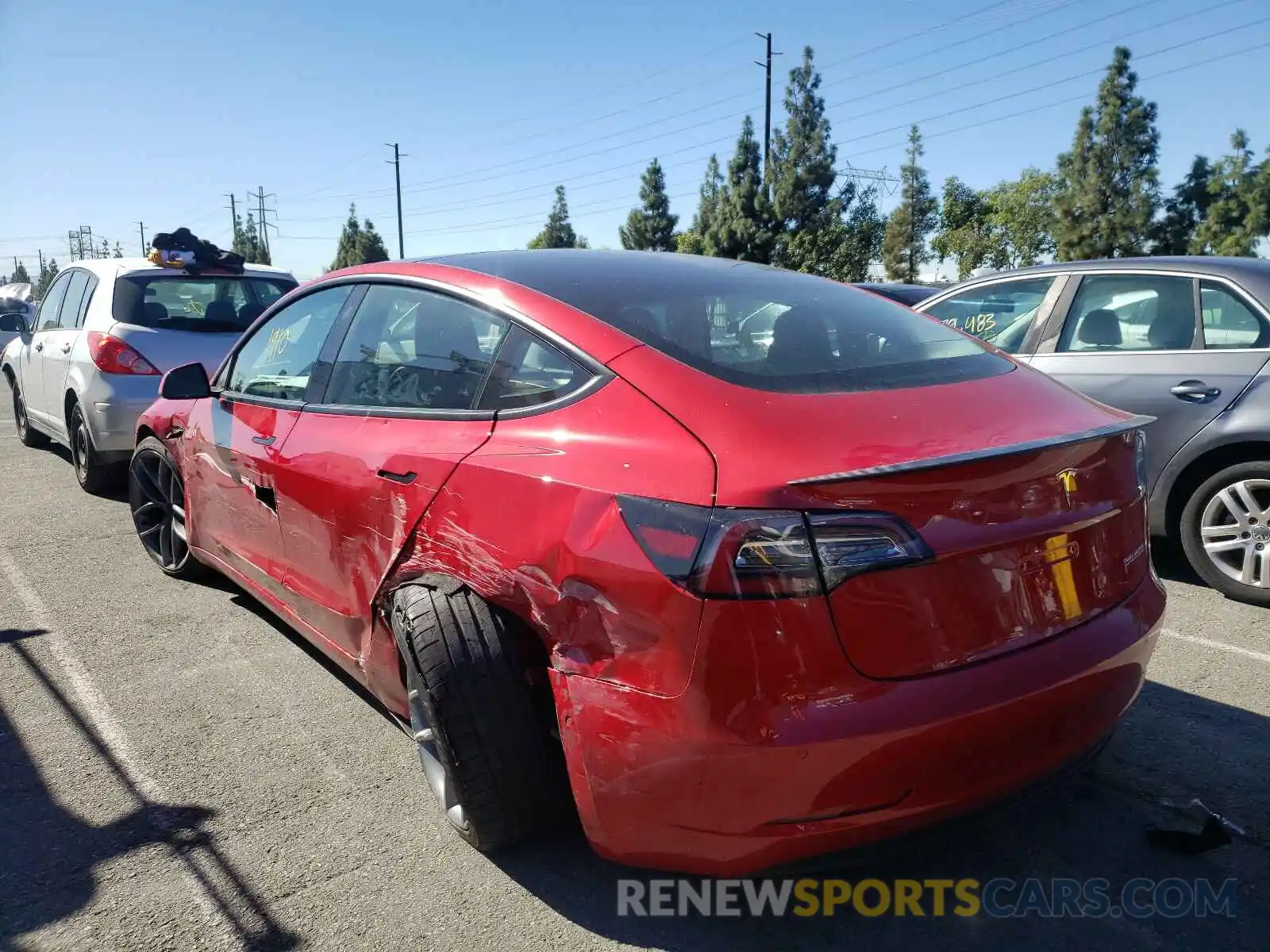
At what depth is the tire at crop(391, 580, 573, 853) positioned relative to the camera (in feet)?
7.12

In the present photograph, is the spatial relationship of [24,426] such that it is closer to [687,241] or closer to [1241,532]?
[1241,532]

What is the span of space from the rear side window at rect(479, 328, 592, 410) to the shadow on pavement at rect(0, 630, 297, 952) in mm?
1346

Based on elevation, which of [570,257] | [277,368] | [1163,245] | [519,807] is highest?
[1163,245]

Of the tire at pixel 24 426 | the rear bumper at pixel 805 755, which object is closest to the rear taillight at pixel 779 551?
the rear bumper at pixel 805 755

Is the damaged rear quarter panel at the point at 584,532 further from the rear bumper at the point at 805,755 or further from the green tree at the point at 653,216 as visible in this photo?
the green tree at the point at 653,216

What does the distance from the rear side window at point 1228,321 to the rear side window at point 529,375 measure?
357 cm

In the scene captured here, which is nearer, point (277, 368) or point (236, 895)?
point (236, 895)

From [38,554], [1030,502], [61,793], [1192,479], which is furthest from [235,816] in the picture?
[1192,479]

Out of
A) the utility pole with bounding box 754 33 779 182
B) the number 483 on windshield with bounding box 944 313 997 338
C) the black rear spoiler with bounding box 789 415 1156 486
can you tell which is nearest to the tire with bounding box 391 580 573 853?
the black rear spoiler with bounding box 789 415 1156 486

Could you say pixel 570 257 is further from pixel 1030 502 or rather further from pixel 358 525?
pixel 1030 502

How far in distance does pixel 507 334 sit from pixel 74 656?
2594mm

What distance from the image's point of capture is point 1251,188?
50.0 m

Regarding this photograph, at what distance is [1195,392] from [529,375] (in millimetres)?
3474

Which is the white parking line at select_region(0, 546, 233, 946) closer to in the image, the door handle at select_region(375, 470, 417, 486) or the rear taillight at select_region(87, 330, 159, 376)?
the door handle at select_region(375, 470, 417, 486)
